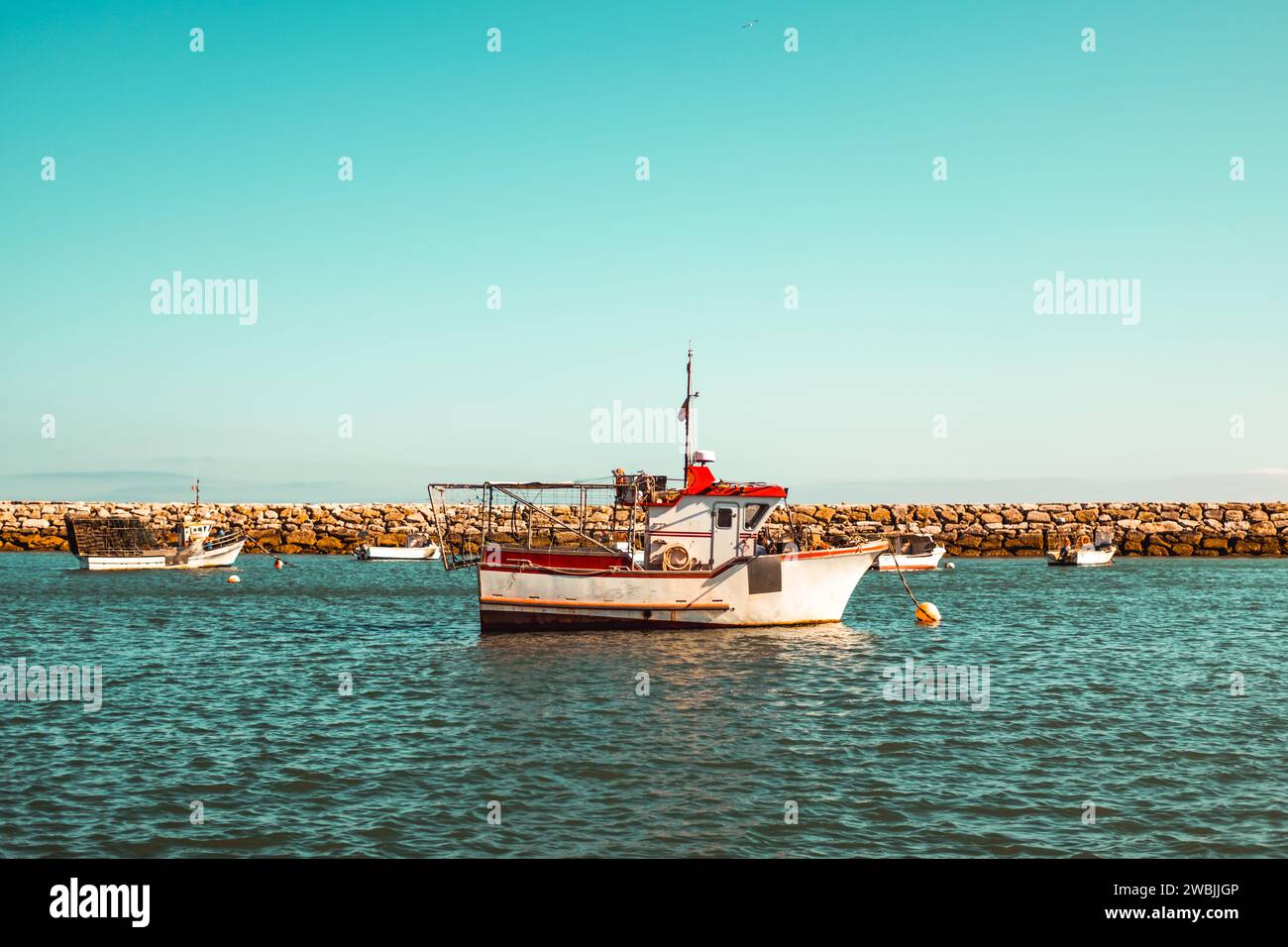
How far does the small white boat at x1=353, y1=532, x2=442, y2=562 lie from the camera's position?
7806 cm

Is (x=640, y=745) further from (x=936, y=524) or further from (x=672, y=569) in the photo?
(x=936, y=524)

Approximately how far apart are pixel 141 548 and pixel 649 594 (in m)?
49.0

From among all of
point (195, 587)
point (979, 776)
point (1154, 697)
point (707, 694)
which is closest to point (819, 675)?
point (707, 694)

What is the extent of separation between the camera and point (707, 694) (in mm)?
21625

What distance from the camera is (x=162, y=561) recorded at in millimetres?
64562

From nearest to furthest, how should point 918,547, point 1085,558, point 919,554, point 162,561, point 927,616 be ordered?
point 927,616
point 162,561
point 919,554
point 918,547
point 1085,558

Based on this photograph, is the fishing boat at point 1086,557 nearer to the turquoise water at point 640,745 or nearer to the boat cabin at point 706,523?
the turquoise water at point 640,745

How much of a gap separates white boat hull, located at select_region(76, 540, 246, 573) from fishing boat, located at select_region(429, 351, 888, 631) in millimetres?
39458

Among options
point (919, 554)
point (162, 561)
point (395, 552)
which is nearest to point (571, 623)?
point (162, 561)

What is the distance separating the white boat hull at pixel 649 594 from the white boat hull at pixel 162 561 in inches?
1586

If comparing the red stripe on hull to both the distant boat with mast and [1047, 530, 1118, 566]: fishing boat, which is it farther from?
[1047, 530, 1118, 566]: fishing boat
